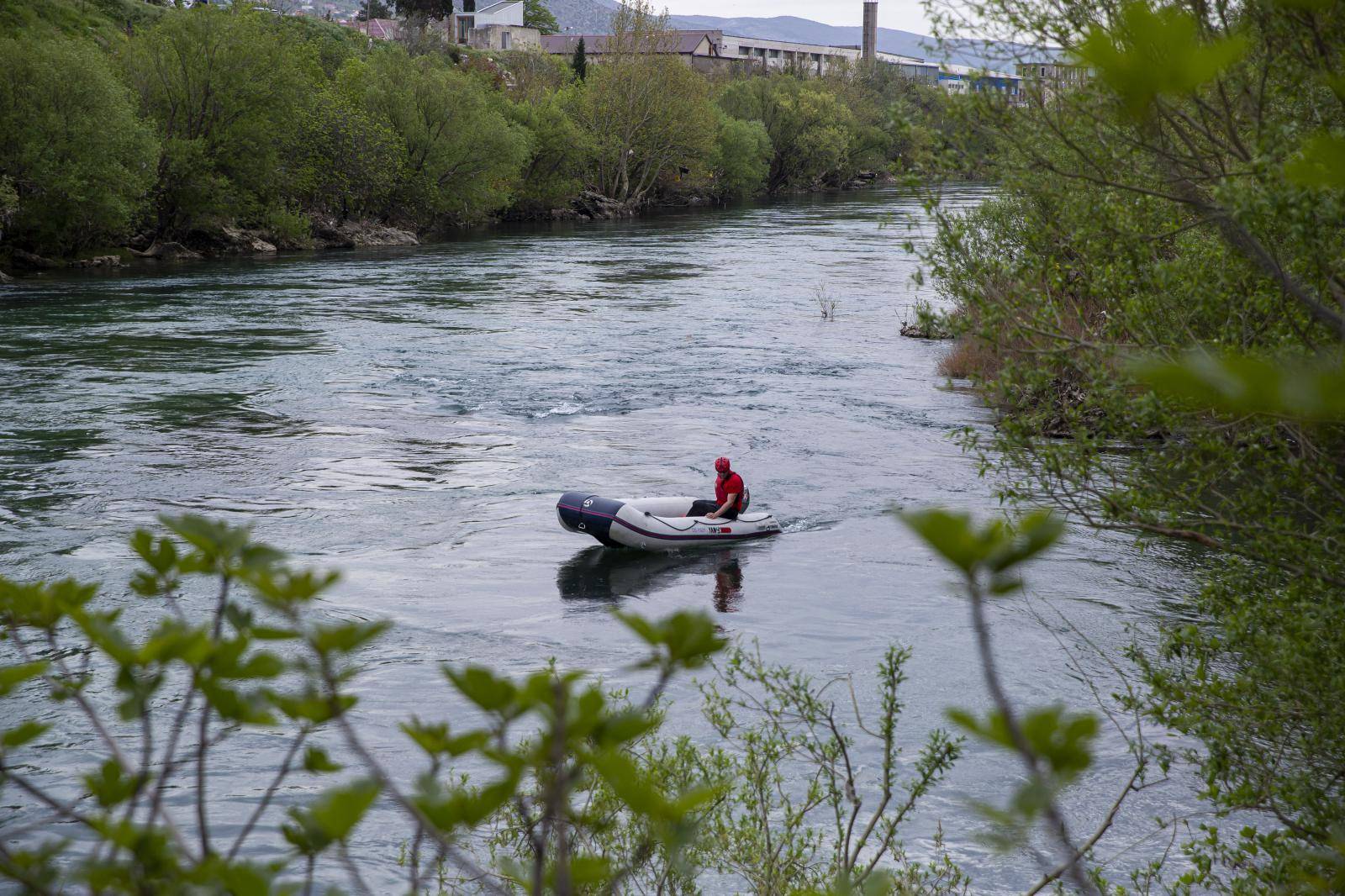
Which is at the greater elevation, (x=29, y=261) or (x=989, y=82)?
(x=989, y=82)

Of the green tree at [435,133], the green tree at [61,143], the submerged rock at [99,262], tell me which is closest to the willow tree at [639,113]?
the green tree at [435,133]

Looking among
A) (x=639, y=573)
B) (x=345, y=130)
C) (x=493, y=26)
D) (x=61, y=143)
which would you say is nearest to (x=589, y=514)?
(x=639, y=573)

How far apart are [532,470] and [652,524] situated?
3.27 metres

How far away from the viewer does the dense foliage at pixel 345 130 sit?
33.5m

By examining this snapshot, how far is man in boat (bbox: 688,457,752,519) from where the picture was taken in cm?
1426

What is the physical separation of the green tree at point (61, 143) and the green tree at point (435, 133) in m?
14.8

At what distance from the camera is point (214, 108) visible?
41.3 meters

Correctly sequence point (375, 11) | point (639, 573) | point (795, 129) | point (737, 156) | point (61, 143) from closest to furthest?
1. point (639, 573)
2. point (61, 143)
3. point (737, 156)
4. point (795, 129)
5. point (375, 11)

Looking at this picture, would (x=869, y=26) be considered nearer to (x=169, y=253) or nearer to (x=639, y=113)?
(x=639, y=113)

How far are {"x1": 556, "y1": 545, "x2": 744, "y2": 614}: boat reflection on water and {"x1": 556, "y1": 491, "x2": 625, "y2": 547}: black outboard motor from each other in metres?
0.27

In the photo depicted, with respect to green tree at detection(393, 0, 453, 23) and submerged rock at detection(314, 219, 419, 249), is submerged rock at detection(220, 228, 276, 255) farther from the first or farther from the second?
green tree at detection(393, 0, 453, 23)

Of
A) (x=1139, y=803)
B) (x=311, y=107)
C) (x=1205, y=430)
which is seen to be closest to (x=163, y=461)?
(x=1139, y=803)

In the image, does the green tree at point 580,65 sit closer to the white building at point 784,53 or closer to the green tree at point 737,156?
the green tree at point 737,156

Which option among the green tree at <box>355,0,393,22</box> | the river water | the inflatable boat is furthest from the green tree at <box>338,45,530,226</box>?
the green tree at <box>355,0,393,22</box>
